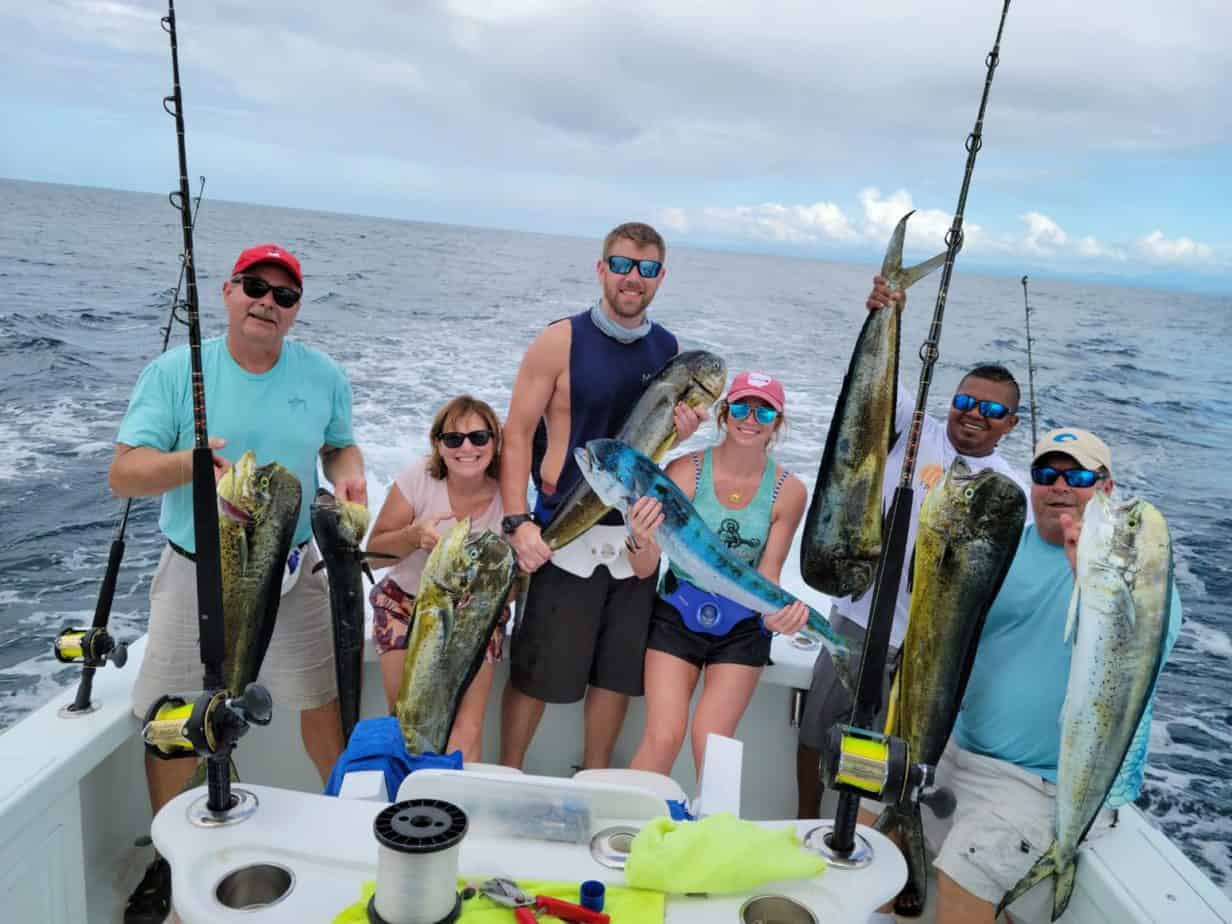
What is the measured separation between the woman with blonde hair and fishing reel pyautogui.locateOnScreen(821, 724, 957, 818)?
4.26ft

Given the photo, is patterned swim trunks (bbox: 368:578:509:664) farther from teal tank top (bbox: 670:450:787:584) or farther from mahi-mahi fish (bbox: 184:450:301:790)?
teal tank top (bbox: 670:450:787:584)

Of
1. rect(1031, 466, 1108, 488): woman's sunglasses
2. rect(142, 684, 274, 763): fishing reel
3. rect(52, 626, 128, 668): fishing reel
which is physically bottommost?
rect(52, 626, 128, 668): fishing reel

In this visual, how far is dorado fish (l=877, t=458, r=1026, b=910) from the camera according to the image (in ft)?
7.07

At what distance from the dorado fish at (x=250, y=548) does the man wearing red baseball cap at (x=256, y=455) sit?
13 cm

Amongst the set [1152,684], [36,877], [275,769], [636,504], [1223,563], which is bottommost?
[1223,563]

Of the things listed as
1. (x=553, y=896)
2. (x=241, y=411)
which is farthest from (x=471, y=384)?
(x=553, y=896)

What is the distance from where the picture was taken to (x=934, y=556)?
2.18 meters

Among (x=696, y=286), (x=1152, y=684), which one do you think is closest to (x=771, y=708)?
(x=1152, y=684)

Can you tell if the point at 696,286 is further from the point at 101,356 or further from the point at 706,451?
the point at 706,451

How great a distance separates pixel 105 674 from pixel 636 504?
1.64m

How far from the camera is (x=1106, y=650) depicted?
193cm

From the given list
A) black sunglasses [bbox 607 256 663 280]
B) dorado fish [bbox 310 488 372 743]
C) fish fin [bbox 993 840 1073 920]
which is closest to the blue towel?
dorado fish [bbox 310 488 372 743]

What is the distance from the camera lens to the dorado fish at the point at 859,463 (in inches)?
97.2

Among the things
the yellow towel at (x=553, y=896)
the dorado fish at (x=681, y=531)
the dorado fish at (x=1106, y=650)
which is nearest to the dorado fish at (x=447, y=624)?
the dorado fish at (x=681, y=531)
